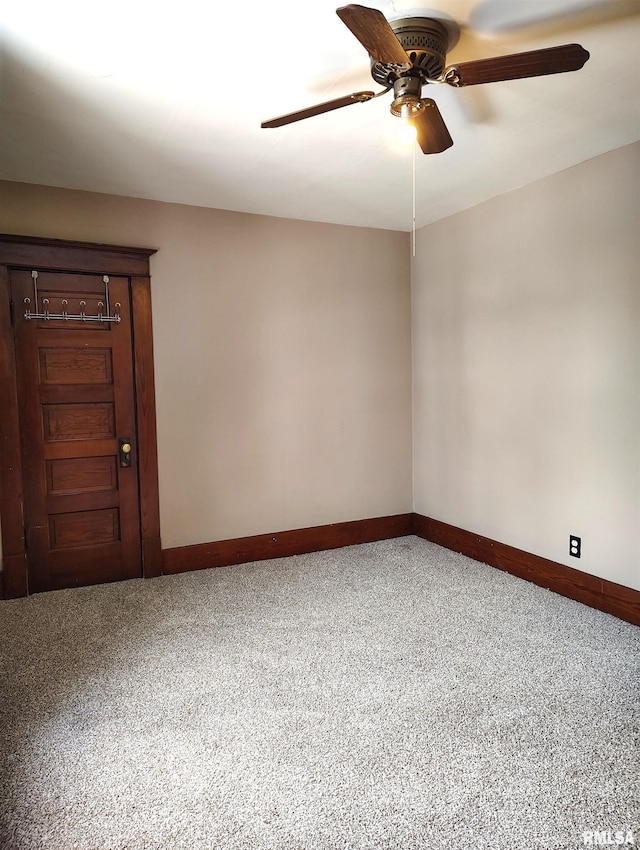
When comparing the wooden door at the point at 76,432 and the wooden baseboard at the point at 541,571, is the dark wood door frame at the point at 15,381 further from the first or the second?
the wooden baseboard at the point at 541,571

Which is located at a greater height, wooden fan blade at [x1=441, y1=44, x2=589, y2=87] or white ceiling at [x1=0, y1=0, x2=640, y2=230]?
white ceiling at [x1=0, y1=0, x2=640, y2=230]

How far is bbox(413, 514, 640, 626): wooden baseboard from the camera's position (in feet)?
10.2

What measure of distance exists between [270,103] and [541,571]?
3.12 metres

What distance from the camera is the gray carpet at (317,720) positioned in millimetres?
1686

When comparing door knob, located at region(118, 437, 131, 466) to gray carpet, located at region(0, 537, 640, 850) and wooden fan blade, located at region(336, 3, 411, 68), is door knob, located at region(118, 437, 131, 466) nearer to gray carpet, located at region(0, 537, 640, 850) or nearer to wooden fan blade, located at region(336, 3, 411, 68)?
gray carpet, located at region(0, 537, 640, 850)

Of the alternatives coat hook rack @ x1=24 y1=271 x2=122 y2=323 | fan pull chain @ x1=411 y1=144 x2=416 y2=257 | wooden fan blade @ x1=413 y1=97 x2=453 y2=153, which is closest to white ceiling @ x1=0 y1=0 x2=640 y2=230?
fan pull chain @ x1=411 y1=144 x2=416 y2=257

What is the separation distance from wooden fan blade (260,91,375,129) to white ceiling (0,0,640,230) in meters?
0.22

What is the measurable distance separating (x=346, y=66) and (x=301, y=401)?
2.48 metres

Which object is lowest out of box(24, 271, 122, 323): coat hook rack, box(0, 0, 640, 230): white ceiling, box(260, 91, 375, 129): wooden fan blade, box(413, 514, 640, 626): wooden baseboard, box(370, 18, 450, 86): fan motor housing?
box(413, 514, 640, 626): wooden baseboard

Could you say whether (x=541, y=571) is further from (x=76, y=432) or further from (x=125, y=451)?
(x=76, y=432)

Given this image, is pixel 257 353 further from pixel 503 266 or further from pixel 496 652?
pixel 496 652

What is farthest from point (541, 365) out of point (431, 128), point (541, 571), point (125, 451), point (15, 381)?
point (15, 381)

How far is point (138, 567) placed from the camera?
12.7ft

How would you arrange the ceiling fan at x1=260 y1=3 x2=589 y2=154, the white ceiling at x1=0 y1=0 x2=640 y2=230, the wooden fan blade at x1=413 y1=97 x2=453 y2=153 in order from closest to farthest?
the ceiling fan at x1=260 y1=3 x2=589 y2=154, the white ceiling at x1=0 y1=0 x2=640 y2=230, the wooden fan blade at x1=413 y1=97 x2=453 y2=153
